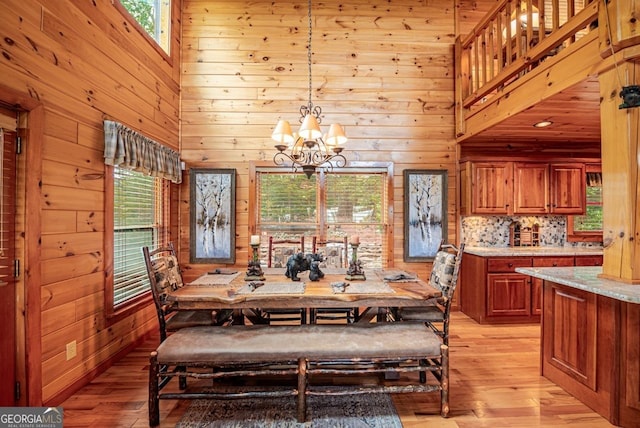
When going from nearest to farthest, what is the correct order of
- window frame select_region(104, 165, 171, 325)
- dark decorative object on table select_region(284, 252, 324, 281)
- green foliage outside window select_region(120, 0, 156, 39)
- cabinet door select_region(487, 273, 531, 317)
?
dark decorative object on table select_region(284, 252, 324, 281) → window frame select_region(104, 165, 171, 325) → green foliage outside window select_region(120, 0, 156, 39) → cabinet door select_region(487, 273, 531, 317)

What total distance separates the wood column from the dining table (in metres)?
1.14

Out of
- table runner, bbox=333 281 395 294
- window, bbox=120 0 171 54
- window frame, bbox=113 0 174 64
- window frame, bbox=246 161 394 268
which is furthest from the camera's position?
window frame, bbox=246 161 394 268

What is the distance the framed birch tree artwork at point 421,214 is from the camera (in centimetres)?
450

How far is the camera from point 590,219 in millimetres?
4770

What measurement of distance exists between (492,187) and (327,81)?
2.62 metres

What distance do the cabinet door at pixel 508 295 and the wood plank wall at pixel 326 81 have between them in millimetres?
860

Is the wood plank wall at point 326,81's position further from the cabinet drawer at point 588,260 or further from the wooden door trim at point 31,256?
the wooden door trim at point 31,256

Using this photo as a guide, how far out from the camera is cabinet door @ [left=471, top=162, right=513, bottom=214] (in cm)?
435

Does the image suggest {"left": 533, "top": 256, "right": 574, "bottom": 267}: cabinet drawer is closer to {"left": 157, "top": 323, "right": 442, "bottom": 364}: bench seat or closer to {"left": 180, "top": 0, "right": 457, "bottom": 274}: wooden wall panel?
{"left": 180, "top": 0, "right": 457, "bottom": 274}: wooden wall panel

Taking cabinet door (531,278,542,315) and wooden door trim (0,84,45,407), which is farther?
cabinet door (531,278,542,315)

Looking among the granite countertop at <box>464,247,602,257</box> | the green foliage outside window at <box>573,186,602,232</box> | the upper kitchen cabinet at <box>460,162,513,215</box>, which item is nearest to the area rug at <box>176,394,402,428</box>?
the granite countertop at <box>464,247,602,257</box>

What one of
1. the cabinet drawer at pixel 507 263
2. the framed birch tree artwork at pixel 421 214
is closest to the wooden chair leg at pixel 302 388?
the framed birch tree artwork at pixel 421 214

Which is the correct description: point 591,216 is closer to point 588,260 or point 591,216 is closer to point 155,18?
point 588,260

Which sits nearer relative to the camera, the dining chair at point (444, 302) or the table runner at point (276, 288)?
the table runner at point (276, 288)
